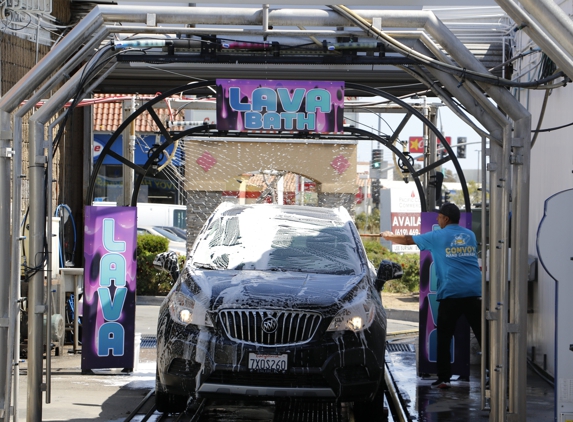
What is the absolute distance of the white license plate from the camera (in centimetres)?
693

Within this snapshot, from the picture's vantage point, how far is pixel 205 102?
14.6 m

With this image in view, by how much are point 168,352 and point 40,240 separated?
56.3 inches

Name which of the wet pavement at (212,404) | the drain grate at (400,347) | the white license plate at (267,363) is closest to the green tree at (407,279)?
the drain grate at (400,347)

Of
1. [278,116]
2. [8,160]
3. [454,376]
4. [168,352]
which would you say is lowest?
[454,376]

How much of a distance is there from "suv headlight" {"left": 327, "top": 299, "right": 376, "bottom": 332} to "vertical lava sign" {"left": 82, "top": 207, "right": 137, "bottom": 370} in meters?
3.48

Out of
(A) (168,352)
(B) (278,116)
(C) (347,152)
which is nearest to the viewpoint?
(A) (168,352)

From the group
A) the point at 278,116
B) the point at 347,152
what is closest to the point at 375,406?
the point at 278,116

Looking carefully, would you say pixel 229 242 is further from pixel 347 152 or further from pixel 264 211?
pixel 347 152

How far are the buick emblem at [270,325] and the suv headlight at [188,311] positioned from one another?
456 mm

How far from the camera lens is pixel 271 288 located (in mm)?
7516

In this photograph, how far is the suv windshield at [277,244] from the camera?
8375 mm

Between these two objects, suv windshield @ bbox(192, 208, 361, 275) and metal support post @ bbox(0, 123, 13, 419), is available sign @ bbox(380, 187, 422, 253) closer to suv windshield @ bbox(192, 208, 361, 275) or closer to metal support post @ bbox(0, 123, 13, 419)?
suv windshield @ bbox(192, 208, 361, 275)

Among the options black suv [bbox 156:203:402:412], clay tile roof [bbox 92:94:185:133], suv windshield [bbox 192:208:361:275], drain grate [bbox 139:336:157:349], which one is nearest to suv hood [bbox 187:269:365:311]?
black suv [bbox 156:203:402:412]

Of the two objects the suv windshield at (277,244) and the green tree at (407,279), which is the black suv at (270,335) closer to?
the suv windshield at (277,244)
